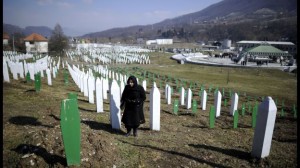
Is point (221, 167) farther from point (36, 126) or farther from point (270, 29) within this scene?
point (270, 29)

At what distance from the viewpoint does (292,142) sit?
641 cm

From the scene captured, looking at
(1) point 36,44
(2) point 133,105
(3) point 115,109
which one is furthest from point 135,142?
(1) point 36,44

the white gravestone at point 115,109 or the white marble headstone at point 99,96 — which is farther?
the white marble headstone at point 99,96

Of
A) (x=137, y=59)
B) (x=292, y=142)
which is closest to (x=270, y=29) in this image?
(x=137, y=59)

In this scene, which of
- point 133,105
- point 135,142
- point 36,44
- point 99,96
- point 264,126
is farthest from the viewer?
point 36,44

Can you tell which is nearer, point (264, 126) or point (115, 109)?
point (264, 126)

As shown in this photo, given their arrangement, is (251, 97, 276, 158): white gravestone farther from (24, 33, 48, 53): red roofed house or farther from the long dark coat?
(24, 33, 48, 53): red roofed house

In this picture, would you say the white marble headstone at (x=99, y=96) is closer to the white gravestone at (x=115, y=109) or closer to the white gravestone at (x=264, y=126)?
the white gravestone at (x=115, y=109)

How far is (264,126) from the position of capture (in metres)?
4.87

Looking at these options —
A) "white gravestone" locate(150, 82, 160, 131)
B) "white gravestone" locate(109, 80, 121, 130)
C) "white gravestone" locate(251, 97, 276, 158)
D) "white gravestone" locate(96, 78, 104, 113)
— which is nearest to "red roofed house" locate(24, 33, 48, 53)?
"white gravestone" locate(96, 78, 104, 113)

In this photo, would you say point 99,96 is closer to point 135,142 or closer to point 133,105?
point 133,105

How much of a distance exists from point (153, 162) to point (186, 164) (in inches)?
26.2

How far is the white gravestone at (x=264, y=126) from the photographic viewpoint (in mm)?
4797

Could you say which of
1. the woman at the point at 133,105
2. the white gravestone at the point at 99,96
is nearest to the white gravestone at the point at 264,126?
the woman at the point at 133,105
